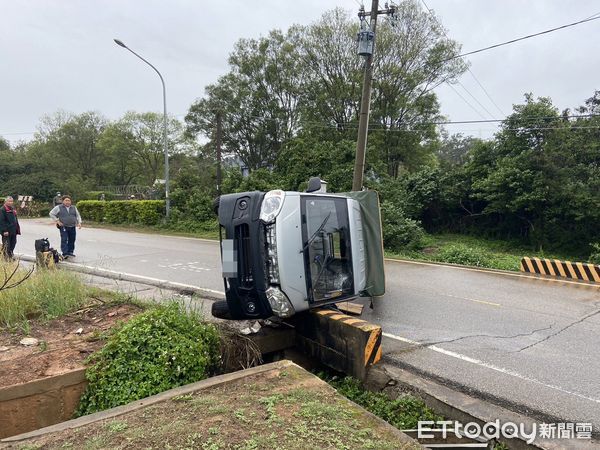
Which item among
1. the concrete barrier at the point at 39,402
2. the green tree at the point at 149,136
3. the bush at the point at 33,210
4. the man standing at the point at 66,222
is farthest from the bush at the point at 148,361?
the green tree at the point at 149,136

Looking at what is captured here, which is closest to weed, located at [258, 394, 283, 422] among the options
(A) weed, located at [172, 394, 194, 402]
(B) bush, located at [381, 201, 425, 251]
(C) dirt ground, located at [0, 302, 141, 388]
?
(A) weed, located at [172, 394, 194, 402]

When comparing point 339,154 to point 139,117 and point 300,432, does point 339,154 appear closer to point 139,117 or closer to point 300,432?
point 300,432

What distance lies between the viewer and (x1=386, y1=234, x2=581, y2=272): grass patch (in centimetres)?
1332

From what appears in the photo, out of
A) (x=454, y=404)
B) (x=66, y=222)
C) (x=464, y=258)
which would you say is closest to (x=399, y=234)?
(x=464, y=258)

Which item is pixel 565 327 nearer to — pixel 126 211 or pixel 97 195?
pixel 126 211

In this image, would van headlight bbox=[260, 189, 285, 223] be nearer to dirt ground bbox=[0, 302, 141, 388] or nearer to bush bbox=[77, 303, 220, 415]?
bush bbox=[77, 303, 220, 415]

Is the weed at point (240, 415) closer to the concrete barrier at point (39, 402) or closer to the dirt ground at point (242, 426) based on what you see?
the dirt ground at point (242, 426)

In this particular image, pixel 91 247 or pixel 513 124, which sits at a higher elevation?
pixel 513 124

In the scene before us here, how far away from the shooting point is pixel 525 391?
163 inches

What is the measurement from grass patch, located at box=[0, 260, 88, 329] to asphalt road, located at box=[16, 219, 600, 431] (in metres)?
2.70

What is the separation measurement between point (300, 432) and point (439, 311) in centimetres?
463

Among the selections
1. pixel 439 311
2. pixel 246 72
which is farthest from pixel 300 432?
pixel 246 72

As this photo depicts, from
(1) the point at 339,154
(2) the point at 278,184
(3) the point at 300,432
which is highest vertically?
(1) the point at 339,154

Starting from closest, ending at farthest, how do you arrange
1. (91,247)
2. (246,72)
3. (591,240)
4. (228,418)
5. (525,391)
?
(228,418) < (525,391) < (91,247) < (591,240) < (246,72)
